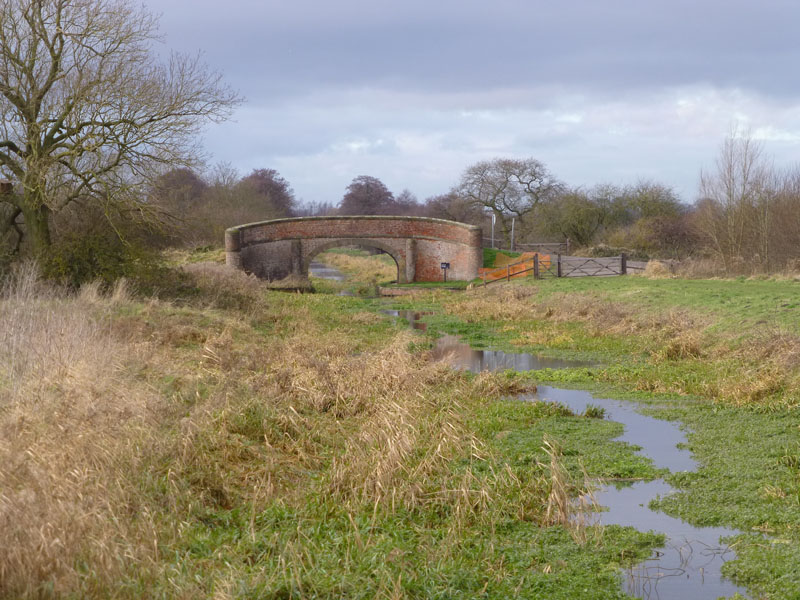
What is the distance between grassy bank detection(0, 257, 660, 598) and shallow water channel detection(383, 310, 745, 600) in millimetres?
211

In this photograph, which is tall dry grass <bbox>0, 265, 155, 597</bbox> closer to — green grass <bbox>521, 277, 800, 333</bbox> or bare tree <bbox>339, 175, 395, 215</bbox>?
green grass <bbox>521, 277, 800, 333</bbox>

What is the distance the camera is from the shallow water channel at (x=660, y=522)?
522 centimetres

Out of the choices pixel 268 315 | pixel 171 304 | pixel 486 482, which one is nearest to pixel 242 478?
pixel 486 482

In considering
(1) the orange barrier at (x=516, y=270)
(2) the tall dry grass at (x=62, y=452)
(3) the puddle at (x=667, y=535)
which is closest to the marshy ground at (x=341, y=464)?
(2) the tall dry grass at (x=62, y=452)

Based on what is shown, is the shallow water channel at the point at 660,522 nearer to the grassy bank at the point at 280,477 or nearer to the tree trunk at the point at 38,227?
the grassy bank at the point at 280,477

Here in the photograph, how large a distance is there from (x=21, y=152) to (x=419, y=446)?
45.9ft

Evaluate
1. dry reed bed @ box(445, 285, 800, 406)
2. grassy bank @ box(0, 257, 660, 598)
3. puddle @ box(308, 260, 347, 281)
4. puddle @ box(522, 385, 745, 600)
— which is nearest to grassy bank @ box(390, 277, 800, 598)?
dry reed bed @ box(445, 285, 800, 406)

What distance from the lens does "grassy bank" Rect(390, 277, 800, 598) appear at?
245 inches

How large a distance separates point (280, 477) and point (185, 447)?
91cm

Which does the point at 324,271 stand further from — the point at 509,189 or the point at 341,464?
the point at 341,464

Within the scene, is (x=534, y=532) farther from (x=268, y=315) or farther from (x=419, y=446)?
(x=268, y=315)

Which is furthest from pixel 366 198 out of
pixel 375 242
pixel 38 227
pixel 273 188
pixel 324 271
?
pixel 38 227

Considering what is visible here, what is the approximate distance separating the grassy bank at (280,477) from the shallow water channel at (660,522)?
0.69ft

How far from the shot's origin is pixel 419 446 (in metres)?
7.78
